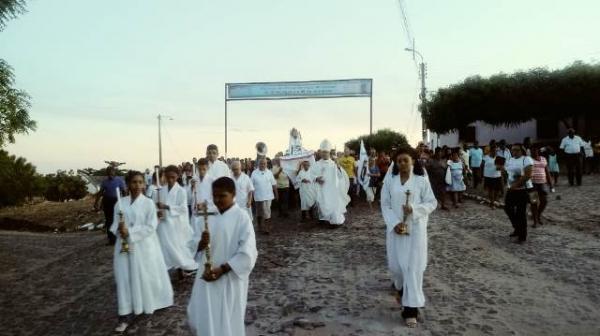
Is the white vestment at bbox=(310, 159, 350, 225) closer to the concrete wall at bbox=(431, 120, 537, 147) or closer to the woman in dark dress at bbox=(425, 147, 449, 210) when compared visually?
the woman in dark dress at bbox=(425, 147, 449, 210)

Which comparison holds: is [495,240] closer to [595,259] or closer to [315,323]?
[595,259]

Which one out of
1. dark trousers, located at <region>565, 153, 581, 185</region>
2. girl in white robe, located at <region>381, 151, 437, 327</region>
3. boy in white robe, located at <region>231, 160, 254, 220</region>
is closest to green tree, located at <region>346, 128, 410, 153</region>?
dark trousers, located at <region>565, 153, 581, 185</region>

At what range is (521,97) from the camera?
89.7 feet

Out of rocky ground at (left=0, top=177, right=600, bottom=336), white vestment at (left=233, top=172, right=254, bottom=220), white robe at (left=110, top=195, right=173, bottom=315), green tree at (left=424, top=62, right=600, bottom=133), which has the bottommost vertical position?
rocky ground at (left=0, top=177, right=600, bottom=336)

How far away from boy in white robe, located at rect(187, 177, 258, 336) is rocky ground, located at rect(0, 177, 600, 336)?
1.47 m

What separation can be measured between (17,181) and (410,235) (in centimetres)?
3194

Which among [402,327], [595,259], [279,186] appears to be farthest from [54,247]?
[595,259]

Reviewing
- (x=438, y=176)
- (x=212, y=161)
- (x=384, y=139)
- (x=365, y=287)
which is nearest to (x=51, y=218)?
(x=212, y=161)

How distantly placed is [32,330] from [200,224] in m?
2.52

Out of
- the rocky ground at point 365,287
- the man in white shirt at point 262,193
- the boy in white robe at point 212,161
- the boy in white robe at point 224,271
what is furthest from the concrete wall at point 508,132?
the boy in white robe at point 224,271

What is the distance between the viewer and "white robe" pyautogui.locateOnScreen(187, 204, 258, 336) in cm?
411

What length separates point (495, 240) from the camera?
10.3 meters

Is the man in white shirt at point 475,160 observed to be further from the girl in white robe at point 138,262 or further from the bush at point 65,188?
the bush at point 65,188

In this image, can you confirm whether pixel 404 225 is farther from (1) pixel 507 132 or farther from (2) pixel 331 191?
(1) pixel 507 132
